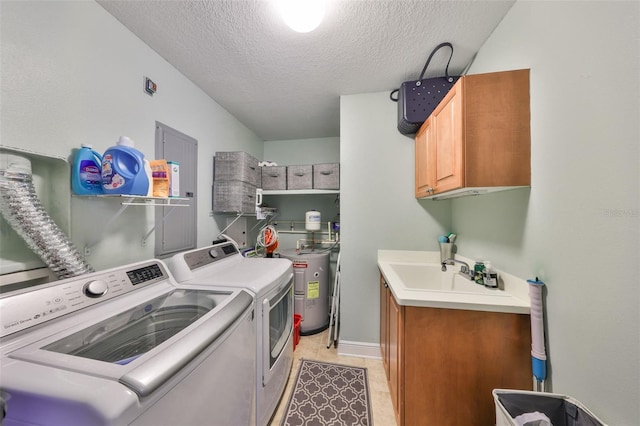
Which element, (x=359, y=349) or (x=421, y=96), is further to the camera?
(x=359, y=349)

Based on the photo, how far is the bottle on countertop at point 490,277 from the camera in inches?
51.3

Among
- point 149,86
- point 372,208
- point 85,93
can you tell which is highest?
point 149,86

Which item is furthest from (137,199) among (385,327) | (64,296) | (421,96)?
(421,96)

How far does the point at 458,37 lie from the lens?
1459mm

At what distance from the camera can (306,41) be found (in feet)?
4.80

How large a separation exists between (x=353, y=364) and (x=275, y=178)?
211 cm

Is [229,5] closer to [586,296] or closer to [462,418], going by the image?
[586,296]

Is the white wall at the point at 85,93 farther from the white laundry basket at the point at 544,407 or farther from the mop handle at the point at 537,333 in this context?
the mop handle at the point at 537,333

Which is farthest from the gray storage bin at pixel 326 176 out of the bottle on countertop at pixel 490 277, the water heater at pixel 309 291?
the bottle on countertop at pixel 490 277

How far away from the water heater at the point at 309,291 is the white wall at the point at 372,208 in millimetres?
409

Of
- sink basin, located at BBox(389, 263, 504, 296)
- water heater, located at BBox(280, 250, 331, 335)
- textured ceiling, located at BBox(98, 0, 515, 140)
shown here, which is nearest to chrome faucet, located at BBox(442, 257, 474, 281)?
sink basin, located at BBox(389, 263, 504, 296)

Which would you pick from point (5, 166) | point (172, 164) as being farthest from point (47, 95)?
point (172, 164)

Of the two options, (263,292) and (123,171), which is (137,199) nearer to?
(123,171)

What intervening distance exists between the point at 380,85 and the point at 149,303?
232cm
